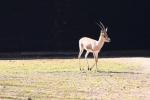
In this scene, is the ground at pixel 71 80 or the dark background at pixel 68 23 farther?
→ the dark background at pixel 68 23

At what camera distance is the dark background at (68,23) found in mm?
21438

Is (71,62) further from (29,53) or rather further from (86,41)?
(29,53)

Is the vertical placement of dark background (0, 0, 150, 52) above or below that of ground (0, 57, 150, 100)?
above

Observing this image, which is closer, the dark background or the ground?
the ground

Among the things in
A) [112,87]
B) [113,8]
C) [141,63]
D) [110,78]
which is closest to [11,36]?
[113,8]

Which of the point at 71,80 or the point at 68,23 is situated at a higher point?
the point at 68,23

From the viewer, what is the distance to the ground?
11.4 metres

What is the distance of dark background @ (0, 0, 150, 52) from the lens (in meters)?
21.4

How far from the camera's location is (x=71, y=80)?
1349 cm

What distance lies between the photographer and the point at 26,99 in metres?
10.7

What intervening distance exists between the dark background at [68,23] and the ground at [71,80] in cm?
313

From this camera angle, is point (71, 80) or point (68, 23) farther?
point (68, 23)

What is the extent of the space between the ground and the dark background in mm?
3125

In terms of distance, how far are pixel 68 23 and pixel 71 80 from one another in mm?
8389
